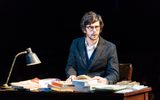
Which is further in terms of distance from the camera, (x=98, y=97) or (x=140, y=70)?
(x=140, y=70)

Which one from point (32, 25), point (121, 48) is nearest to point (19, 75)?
point (32, 25)

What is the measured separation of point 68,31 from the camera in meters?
6.92

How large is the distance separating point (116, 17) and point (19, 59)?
1599 mm

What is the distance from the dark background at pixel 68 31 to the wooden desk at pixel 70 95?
2532 millimetres

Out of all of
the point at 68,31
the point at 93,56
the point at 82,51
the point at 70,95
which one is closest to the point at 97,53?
the point at 93,56

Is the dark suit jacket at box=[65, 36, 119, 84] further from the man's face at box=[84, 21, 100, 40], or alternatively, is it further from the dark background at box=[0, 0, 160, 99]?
the dark background at box=[0, 0, 160, 99]

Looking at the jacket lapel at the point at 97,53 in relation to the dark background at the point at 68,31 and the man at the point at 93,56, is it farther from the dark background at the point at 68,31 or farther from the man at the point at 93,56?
the dark background at the point at 68,31

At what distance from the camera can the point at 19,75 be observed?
23.0 ft

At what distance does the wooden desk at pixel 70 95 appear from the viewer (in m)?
3.93

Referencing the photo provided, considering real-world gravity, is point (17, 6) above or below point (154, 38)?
above

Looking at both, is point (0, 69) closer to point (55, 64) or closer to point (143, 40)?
point (55, 64)

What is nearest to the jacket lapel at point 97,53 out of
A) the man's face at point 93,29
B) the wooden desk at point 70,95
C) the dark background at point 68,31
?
the man's face at point 93,29

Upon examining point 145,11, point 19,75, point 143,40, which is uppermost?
point 145,11

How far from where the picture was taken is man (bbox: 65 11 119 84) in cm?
488
